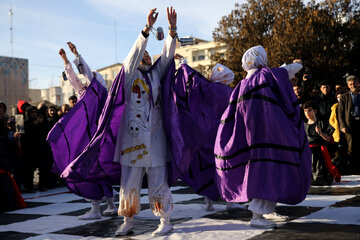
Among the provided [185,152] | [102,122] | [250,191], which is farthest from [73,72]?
[250,191]

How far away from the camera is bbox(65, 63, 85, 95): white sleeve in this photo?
5.70 metres

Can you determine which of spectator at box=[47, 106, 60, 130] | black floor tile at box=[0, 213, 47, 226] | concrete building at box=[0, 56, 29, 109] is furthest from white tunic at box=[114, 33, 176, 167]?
concrete building at box=[0, 56, 29, 109]

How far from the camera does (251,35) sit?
26484 millimetres

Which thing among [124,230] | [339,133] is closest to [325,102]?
[339,133]

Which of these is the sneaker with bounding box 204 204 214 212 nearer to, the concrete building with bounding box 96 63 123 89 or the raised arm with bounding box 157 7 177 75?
the raised arm with bounding box 157 7 177 75

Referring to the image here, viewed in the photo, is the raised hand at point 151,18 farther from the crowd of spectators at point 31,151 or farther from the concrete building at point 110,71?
the concrete building at point 110,71

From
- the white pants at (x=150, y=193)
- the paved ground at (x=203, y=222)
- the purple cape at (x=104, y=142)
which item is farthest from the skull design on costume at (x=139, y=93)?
the paved ground at (x=203, y=222)

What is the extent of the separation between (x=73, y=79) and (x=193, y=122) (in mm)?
1975

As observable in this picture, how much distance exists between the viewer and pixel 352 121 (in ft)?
27.3

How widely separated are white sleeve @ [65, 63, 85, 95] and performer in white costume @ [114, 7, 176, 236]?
1.43m

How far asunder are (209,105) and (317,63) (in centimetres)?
2008

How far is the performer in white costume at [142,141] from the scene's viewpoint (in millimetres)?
4395

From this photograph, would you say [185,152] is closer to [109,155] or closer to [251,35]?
[109,155]

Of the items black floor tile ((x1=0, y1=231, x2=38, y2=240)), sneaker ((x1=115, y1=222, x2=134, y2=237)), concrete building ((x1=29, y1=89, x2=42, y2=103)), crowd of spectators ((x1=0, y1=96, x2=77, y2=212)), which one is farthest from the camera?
concrete building ((x1=29, y1=89, x2=42, y2=103))
